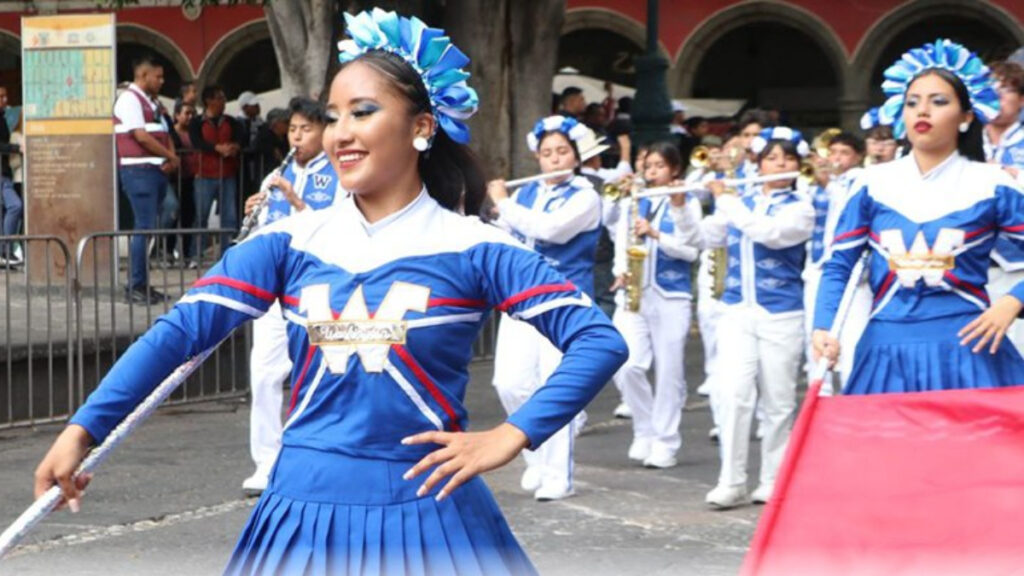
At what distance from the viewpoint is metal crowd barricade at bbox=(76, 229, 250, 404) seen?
12.5 metres

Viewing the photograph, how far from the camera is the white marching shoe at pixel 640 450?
1120cm

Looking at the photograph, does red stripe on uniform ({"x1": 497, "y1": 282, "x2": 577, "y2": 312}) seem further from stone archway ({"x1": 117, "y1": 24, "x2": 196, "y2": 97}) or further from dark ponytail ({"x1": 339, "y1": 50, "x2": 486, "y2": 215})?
stone archway ({"x1": 117, "y1": 24, "x2": 196, "y2": 97})

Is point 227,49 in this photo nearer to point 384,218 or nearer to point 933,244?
point 933,244

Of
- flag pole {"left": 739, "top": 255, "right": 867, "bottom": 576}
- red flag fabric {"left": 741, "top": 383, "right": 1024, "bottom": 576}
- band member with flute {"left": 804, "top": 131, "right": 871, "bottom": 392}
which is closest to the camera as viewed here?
flag pole {"left": 739, "top": 255, "right": 867, "bottom": 576}

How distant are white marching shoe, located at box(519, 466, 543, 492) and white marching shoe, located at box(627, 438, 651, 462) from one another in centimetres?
118

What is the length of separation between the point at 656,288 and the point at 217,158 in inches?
280

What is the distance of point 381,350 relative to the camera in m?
4.42

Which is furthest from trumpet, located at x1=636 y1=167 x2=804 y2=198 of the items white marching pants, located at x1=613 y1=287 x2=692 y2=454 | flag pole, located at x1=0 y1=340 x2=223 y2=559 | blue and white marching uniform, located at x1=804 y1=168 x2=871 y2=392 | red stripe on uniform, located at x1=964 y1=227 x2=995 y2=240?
flag pole, located at x1=0 y1=340 x2=223 y2=559

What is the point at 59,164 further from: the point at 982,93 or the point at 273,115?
the point at 982,93

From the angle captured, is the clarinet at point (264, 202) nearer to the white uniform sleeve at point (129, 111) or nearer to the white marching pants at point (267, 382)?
the white marching pants at point (267, 382)

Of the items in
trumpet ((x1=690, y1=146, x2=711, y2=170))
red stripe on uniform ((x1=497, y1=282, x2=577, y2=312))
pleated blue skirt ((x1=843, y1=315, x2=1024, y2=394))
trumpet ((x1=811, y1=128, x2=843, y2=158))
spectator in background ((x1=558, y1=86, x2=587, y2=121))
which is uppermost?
spectator in background ((x1=558, y1=86, x2=587, y2=121))

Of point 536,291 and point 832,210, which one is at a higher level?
point 832,210

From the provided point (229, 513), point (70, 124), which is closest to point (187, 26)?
point (70, 124)

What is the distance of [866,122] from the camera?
11.1 metres
